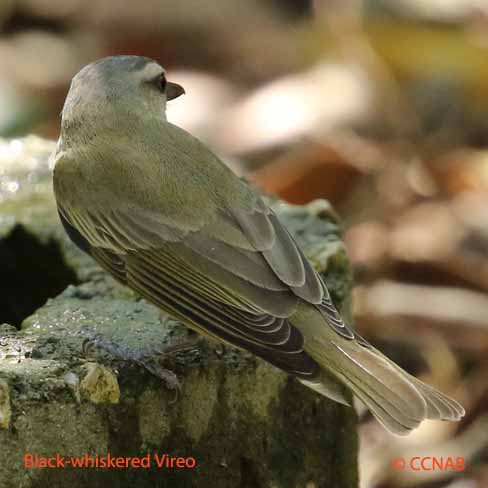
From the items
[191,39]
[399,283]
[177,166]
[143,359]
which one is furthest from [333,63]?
[143,359]

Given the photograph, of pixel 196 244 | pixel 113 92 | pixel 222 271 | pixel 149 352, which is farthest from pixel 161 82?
pixel 149 352

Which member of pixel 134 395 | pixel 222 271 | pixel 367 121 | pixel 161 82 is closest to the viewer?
pixel 134 395

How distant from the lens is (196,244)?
3439 mm

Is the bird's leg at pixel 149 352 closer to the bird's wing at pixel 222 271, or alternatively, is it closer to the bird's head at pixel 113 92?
the bird's wing at pixel 222 271

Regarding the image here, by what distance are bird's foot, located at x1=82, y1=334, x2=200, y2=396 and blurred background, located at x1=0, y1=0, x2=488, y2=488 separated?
1671 mm

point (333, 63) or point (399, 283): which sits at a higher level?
point (333, 63)

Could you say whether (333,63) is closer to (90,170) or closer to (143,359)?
(90,170)

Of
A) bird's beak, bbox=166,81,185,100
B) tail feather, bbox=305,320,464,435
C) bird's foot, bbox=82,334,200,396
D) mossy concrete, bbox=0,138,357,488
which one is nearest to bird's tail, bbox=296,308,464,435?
tail feather, bbox=305,320,464,435

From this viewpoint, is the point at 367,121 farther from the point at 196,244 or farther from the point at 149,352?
the point at 149,352

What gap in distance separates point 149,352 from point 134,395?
0.39 feet

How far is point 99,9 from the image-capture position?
8.63m

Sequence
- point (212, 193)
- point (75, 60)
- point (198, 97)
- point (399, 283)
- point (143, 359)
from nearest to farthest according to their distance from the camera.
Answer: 1. point (143, 359)
2. point (212, 193)
3. point (399, 283)
4. point (198, 97)
5. point (75, 60)

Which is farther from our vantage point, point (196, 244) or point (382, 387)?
point (196, 244)

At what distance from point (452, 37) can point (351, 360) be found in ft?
15.4
